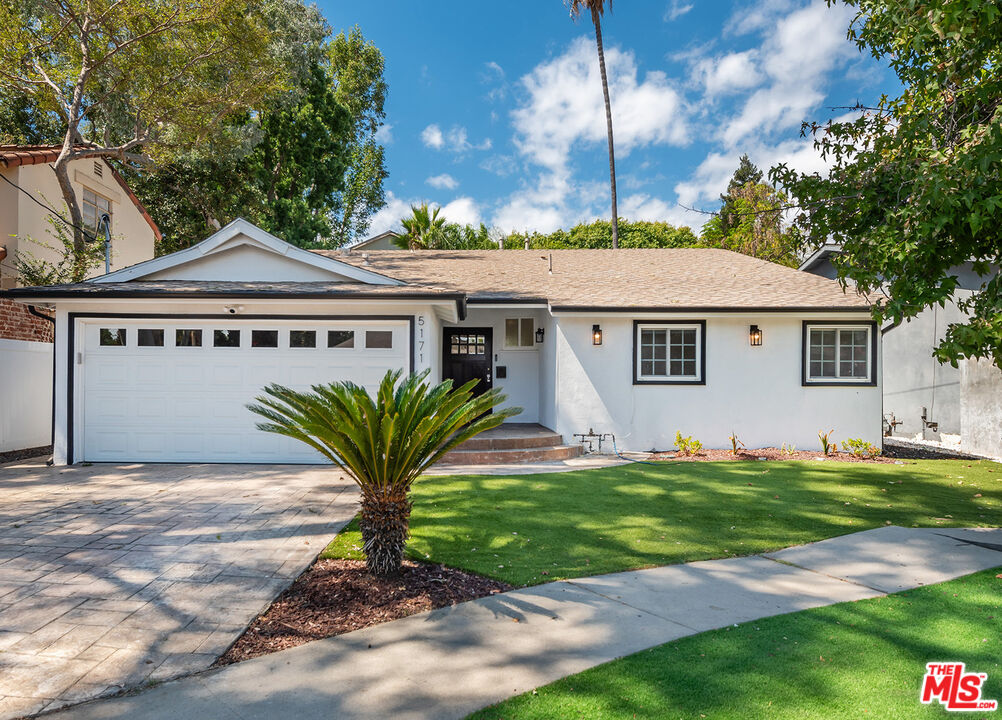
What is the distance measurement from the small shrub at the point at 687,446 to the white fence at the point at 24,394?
12.4 m

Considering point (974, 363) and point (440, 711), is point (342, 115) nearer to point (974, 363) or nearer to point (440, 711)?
point (974, 363)

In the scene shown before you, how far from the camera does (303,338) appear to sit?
980 centimetres

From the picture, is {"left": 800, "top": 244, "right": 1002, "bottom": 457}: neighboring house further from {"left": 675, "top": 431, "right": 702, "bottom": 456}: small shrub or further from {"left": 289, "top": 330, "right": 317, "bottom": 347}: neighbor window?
{"left": 289, "top": 330, "right": 317, "bottom": 347}: neighbor window

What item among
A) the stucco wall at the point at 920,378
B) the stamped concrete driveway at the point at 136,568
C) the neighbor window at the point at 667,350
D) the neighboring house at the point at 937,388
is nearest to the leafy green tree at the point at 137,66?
the stamped concrete driveway at the point at 136,568

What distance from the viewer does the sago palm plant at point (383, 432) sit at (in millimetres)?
4023

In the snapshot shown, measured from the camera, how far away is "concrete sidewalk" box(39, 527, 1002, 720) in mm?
2699

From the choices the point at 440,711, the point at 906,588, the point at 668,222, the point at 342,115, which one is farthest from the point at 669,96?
the point at 440,711

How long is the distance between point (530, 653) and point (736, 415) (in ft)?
29.5

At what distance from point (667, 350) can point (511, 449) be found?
3.68 m

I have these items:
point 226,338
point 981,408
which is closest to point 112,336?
point 226,338

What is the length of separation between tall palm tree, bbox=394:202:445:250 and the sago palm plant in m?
20.2

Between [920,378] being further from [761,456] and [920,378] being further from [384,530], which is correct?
[384,530]

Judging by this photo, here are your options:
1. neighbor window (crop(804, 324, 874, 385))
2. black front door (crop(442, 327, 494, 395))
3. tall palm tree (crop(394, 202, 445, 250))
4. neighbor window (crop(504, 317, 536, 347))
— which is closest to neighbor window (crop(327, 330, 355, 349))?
black front door (crop(442, 327, 494, 395))

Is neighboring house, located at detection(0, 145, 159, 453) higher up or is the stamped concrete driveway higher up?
neighboring house, located at detection(0, 145, 159, 453)
